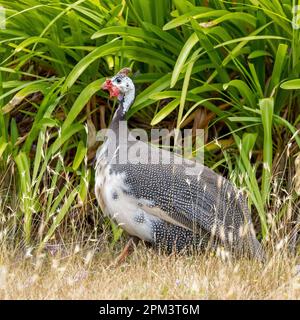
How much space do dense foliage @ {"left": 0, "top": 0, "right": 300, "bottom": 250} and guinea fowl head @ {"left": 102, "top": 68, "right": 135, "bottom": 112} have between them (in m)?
0.15

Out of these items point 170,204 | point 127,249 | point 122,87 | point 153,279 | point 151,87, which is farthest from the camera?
point 151,87

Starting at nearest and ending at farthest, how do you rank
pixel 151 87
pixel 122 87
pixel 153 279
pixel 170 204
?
1. pixel 153 279
2. pixel 170 204
3. pixel 122 87
4. pixel 151 87

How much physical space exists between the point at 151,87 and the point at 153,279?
51.5 inches

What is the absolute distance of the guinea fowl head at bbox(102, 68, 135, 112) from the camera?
584 centimetres

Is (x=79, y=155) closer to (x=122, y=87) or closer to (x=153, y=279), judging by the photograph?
(x=122, y=87)

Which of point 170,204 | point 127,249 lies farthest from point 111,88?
point 127,249

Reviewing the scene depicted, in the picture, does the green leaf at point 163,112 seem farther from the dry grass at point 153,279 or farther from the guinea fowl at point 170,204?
the dry grass at point 153,279

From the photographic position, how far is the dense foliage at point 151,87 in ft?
19.2

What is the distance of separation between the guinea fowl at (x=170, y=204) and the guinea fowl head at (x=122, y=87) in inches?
15.8

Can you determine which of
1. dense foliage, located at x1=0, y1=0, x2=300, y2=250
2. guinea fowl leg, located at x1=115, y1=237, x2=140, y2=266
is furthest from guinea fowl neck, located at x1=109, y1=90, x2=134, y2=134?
guinea fowl leg, located at x1=115, y1=237, x2=140, y2=266

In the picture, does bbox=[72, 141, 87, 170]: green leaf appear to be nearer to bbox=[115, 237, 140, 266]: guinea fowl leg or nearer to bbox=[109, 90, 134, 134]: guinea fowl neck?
bbox=[109, 90, 134, 134]: guinea fowl neck

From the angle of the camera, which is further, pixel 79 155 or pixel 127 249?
pixel 79 155

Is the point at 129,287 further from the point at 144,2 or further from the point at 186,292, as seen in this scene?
the point at 144,2

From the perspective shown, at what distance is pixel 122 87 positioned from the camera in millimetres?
5859
